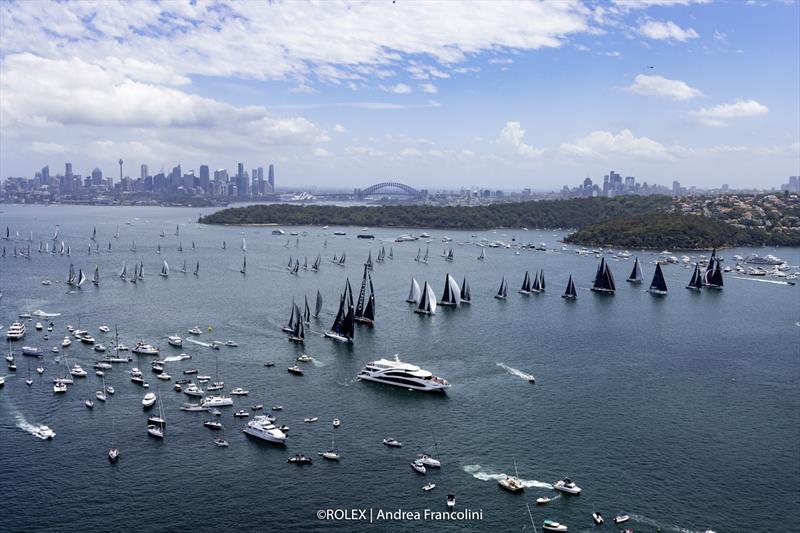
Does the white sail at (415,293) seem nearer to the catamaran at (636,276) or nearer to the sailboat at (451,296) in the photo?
the sailboat at (451,296)

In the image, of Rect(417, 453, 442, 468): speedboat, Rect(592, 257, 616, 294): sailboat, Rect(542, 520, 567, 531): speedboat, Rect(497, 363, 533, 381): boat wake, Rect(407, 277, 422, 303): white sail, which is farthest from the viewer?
Rect(592, 257, 616, 294): sailboat

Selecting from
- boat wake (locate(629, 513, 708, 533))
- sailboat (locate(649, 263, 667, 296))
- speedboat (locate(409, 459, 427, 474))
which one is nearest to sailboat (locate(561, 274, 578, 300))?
sailboat (locate(649, 263, 667, 296))

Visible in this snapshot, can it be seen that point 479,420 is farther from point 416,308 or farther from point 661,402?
point 416,308

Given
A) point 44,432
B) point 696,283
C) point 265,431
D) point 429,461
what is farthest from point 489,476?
point 696,283

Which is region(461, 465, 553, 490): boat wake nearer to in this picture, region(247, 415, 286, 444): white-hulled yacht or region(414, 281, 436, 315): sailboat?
region(247, 415, 286, 444): white-hulled yacht

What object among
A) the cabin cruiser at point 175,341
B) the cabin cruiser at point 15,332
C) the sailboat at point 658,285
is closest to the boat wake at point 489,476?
the cabin cruiser at point 175,341

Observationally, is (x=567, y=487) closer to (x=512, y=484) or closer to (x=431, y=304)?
(x=512, y=484)

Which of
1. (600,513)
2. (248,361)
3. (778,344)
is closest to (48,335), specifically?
(248,361)
